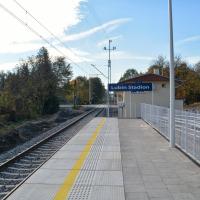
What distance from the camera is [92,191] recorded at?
8547mm

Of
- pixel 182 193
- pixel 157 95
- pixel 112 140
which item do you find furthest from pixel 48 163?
pixel 157 95

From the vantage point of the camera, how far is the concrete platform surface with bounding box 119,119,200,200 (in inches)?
323

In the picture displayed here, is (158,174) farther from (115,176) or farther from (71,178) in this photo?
(71,178)

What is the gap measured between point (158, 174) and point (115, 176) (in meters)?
1.05

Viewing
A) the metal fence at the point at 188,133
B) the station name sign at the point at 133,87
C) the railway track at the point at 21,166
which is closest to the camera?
the railway track at the point at 21,166

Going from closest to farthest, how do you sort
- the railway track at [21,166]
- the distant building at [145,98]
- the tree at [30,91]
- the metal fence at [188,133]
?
1. the railway track at [21,166]
2. the metal fence at [188,133]
3. the distant building at [145,98]
4. the tree at [30,91]

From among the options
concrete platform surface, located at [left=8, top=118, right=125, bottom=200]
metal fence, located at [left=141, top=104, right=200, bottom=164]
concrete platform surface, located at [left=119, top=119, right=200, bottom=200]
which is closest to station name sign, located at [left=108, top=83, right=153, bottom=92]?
concrete platform surface, located at [left=119, top=119, right=200, bottom=200]

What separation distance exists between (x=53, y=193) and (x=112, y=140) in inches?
396

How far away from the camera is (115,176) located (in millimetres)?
9977

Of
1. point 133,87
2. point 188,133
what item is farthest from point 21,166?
point 133,87

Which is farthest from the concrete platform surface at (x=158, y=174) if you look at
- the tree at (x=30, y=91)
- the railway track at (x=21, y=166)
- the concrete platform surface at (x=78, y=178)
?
the tree at (x=30, y=91)

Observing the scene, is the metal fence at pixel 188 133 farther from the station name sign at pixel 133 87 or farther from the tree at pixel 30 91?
the tree at pixel 30 91

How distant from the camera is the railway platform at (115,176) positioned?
8211 millimetres

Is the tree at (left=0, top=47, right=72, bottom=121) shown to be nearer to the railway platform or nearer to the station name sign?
the station name sign
